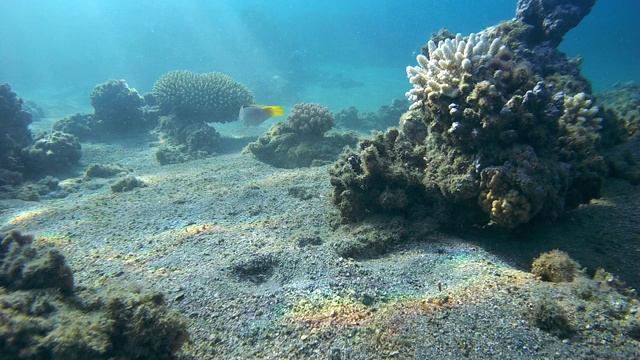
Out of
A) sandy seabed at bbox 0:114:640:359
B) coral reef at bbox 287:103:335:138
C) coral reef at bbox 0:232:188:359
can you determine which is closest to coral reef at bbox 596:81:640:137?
sandy seabed at bbox 0:114:640:359

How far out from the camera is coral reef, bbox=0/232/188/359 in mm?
1786

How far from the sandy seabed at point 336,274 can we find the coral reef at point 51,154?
3.75 meters

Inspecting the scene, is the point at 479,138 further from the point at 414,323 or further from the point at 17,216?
the point at 17,216

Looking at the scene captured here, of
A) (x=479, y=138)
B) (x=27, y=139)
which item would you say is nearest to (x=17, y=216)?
(x=27, y=139)

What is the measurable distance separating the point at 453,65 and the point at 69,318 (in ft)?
14.2

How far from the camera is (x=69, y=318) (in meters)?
2.00

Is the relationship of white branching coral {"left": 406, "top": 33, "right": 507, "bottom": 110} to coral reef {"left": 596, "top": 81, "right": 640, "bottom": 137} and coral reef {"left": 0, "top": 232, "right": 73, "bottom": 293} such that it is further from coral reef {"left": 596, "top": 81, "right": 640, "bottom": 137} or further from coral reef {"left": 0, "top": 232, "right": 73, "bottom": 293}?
coral reef {"left": 0, "top": 232, "right": 73, "bottom": 293}

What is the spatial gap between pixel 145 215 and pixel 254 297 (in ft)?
10.6

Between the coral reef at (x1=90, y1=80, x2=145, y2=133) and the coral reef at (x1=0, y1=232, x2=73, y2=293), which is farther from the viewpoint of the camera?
the coral reef at (x1=90, y1=80, x2=145, y2=133)

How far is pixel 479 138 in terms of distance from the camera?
11.4ft

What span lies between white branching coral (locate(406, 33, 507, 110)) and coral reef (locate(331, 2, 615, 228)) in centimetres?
1

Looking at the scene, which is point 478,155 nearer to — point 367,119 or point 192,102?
point 192,102

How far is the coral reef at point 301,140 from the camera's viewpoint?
848cm

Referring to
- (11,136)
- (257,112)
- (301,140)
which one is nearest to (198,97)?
(257,112)
